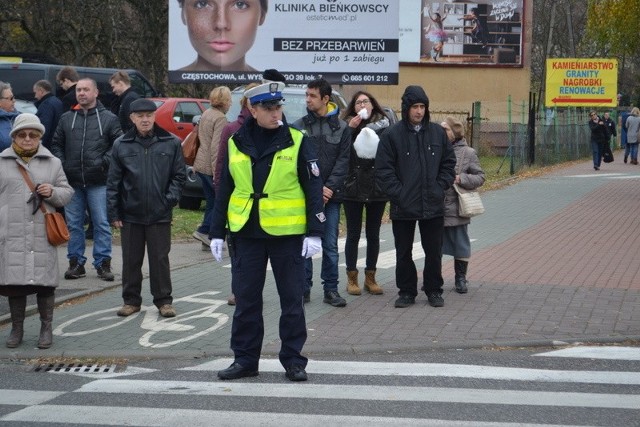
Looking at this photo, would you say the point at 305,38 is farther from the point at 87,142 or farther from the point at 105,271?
the point at 87,142

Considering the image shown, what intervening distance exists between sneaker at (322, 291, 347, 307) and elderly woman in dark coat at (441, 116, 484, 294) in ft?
4.34

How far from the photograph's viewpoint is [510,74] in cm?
4394

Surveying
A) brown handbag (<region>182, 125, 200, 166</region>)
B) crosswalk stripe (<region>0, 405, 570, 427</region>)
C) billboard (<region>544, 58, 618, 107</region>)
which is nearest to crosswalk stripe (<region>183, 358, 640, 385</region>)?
crosswalk stripe (<region>0, 405, 570, 427</region>)

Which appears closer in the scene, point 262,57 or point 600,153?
point 262,57

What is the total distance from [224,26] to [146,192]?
15313 millimetres

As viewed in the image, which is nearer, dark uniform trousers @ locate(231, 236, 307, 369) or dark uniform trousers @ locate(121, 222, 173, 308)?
dark uniform trousers @ locate(231, 236, 307, 369)

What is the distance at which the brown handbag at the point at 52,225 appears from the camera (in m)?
8.66

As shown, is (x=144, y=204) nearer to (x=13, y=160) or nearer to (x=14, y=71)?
(x=13, y=160)

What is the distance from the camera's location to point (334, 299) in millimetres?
10227

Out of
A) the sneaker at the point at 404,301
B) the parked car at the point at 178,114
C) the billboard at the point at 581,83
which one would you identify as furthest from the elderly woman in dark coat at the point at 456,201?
the billboard at the point at 581,83

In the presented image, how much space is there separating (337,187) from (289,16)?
15.1 meters

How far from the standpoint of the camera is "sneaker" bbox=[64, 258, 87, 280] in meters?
11.5

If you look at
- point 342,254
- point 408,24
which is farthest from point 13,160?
point 408,24

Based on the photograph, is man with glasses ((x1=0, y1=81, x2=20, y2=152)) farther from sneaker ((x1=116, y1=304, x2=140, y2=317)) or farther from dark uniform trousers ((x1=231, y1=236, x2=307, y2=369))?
dark uniform trousers ((x1=231, y1=236, x2=307, y2=369))
